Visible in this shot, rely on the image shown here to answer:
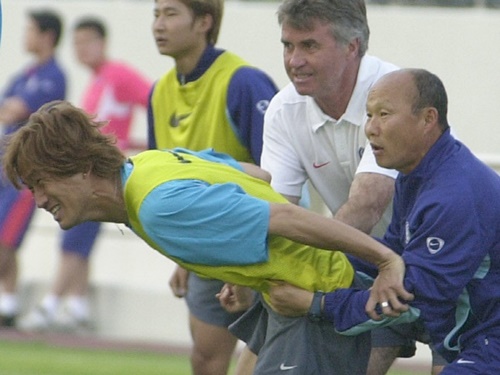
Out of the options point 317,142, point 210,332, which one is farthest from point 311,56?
point 210,332

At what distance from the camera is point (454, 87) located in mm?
13367

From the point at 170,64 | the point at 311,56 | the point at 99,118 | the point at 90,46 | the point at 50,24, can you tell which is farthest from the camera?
the point at 170,64

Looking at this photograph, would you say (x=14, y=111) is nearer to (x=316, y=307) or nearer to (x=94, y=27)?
(x=94, y=27)

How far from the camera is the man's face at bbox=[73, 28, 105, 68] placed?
12039 millimetres

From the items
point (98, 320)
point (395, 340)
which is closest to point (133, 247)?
point (98, 320)

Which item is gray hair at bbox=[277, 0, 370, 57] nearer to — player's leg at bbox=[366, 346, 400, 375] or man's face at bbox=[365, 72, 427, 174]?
man's face at bbox=[365, 72, 427, 174]

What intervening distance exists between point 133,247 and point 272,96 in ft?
17.4

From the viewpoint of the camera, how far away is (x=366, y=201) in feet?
18.4

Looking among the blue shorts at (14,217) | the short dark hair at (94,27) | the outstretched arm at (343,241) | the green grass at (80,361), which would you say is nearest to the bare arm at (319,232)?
the outstretched arm at (343,241)

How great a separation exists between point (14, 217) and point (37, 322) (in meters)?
0.83

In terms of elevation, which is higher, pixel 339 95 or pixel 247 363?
pixel 339 95

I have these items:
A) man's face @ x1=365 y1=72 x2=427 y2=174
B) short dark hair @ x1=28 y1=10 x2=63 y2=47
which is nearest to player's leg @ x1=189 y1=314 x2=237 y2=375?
man's face @ x1=365 y1=72 x2=427 y2=174

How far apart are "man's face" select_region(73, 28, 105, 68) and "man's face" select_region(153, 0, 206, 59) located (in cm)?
505

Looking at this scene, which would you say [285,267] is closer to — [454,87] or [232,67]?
[232,67]
